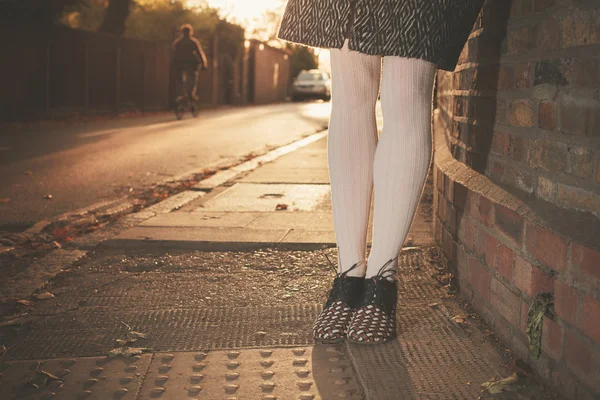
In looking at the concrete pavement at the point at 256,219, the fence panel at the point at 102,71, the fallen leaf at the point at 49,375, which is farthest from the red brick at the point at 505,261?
the fence panel at the point at 102,71

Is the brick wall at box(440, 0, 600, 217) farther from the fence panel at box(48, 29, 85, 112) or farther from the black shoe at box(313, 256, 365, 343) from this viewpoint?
the fence panel at box(48, 29, 85, 112)

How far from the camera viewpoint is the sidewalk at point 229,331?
87.7 inches

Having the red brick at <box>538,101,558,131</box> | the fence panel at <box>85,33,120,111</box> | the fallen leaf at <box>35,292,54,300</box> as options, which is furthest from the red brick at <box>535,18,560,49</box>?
the fence panel at <box>85,33,120,111</box>

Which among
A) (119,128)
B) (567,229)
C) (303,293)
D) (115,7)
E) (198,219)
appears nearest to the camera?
(567,229)

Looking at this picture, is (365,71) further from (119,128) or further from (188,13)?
(188,13)

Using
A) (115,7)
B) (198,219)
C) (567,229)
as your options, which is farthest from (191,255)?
(115,7)

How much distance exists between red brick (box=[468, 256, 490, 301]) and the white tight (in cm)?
28

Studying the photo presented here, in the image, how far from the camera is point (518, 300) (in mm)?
2365

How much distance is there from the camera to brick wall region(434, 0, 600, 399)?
1.96m

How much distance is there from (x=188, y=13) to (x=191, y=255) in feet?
91.2

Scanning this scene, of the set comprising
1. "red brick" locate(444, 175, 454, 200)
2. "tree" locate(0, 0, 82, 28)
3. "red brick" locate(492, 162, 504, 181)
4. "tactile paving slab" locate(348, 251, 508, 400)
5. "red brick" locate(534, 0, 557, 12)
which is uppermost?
"tree" locate(0, 0, 82, 28)

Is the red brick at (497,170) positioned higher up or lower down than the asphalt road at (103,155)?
higher up

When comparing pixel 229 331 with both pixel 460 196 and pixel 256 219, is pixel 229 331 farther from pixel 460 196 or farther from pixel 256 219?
pixel 256 219

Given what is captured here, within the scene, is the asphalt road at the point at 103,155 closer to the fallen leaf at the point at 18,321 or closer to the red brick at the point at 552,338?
the fallen leaf at the point at 18,321
